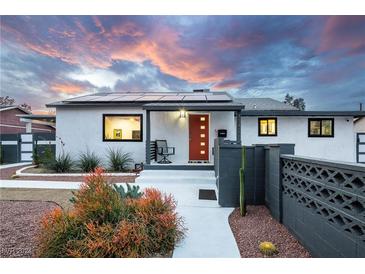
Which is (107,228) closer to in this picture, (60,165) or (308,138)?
(60,165)

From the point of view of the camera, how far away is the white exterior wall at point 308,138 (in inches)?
425

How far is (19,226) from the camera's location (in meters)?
3.69

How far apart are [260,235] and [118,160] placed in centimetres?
716

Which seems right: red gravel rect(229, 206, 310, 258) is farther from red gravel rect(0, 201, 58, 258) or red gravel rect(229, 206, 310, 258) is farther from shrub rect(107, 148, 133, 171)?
shrub rect(107, 148, 133, 171)

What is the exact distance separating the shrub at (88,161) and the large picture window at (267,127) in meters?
8.43

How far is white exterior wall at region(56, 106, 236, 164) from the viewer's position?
9680 millimetres

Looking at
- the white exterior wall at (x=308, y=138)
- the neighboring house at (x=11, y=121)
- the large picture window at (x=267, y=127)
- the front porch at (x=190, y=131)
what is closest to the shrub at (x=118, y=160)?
the front porch at (x=190, y=131)

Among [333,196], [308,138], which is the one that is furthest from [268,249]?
[308,138]

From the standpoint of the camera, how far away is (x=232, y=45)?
27.5ft

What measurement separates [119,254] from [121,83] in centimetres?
1214

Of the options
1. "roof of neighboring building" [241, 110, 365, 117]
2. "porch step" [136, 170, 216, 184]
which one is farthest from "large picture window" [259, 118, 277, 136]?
"porch step" [136, 170, 216, 184]

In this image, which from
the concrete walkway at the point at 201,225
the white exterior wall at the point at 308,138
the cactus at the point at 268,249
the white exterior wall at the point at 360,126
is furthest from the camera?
the white exterior wall at the point at 360,126

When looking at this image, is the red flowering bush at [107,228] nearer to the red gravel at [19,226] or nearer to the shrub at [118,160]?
the red gravel at [19,226]
